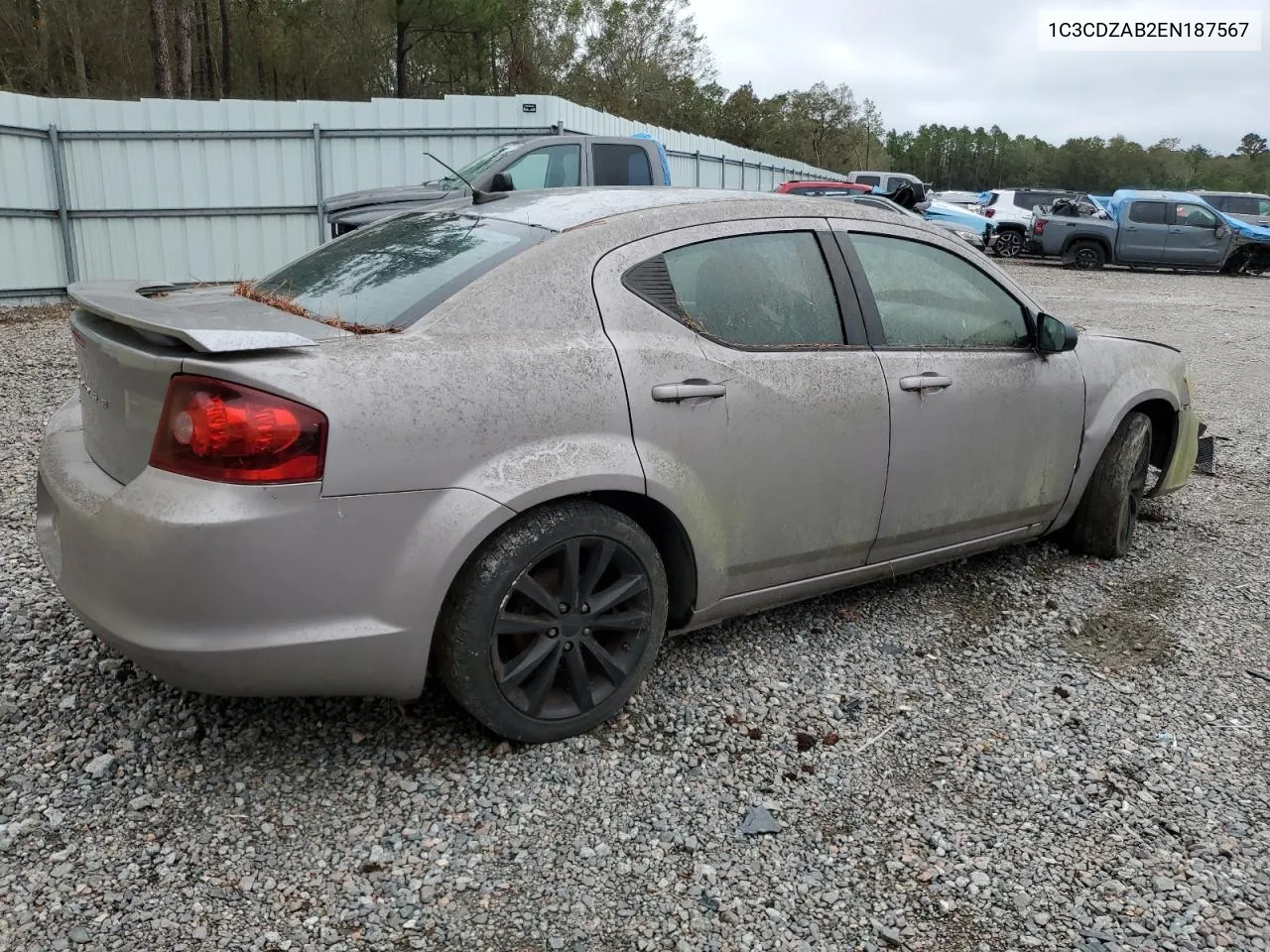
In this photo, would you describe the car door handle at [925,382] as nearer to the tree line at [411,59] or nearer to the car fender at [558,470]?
the car fender at [558,470]

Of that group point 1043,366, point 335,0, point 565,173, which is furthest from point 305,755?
point 335,0

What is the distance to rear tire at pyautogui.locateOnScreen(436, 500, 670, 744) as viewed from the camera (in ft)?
8.82

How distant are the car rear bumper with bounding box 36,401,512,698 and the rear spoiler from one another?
33 cm

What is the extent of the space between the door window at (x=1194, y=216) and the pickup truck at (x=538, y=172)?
55.9 feet

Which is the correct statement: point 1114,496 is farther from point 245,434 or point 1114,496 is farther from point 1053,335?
point 245,434

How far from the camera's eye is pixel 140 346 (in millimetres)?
2590

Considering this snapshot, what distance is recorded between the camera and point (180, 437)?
242 cm

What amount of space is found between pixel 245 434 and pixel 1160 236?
82.6ft

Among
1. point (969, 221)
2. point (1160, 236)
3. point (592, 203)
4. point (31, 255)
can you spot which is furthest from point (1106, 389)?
point (969, 221)

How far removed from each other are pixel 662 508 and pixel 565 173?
828 cm

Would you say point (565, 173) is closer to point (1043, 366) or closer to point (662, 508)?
point (1043, 366)

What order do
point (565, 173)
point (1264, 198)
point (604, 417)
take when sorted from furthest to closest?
1. point (1264, 198)
2. point (565, 173)
3. point (604, 417)

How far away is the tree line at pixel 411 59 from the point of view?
24531 mm

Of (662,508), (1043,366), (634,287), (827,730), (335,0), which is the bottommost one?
(827,730)
